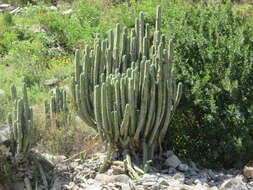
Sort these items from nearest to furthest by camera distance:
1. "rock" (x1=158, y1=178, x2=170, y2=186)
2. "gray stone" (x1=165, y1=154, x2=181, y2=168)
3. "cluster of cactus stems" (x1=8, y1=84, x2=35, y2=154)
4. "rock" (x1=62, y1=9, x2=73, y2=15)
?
"rock" (x1=158, y1=178, x2=170, y2=186)
"cluster of cactus stems" (x1=8, y1=84, x2=35, y2=154)
"gray stone" (x1=165, y1=154, x2=181, y2=168)
"rock" (x1=62, y1=9, x2=73, y2=15)

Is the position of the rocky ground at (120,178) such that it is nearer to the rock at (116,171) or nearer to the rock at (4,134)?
the rock at (116,171)

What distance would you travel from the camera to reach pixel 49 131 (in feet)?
22.8

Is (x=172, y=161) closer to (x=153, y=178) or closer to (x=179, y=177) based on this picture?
(x=179, y=177)

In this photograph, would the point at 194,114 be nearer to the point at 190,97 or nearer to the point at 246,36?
the point at 190,97

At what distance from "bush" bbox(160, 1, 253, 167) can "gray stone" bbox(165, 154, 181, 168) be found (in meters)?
0.45

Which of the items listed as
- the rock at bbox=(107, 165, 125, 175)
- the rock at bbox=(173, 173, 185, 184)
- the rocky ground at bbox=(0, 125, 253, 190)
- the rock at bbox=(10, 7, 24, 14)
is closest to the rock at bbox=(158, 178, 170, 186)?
the rocky ground at bbox=(0, 125, 253, 190)

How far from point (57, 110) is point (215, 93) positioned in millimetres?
2154

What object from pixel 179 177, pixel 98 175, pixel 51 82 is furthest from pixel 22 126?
pixel 51 82

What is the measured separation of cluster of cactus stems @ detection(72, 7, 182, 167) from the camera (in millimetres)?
6090

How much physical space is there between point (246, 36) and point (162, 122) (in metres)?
1.72

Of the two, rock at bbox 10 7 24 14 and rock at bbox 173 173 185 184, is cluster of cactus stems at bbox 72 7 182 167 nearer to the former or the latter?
rock at bbox 173 173 185 184

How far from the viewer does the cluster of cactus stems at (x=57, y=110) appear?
7.13 m

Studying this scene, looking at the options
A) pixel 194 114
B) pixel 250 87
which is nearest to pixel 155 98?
pixel 194 114

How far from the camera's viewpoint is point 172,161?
640cm
